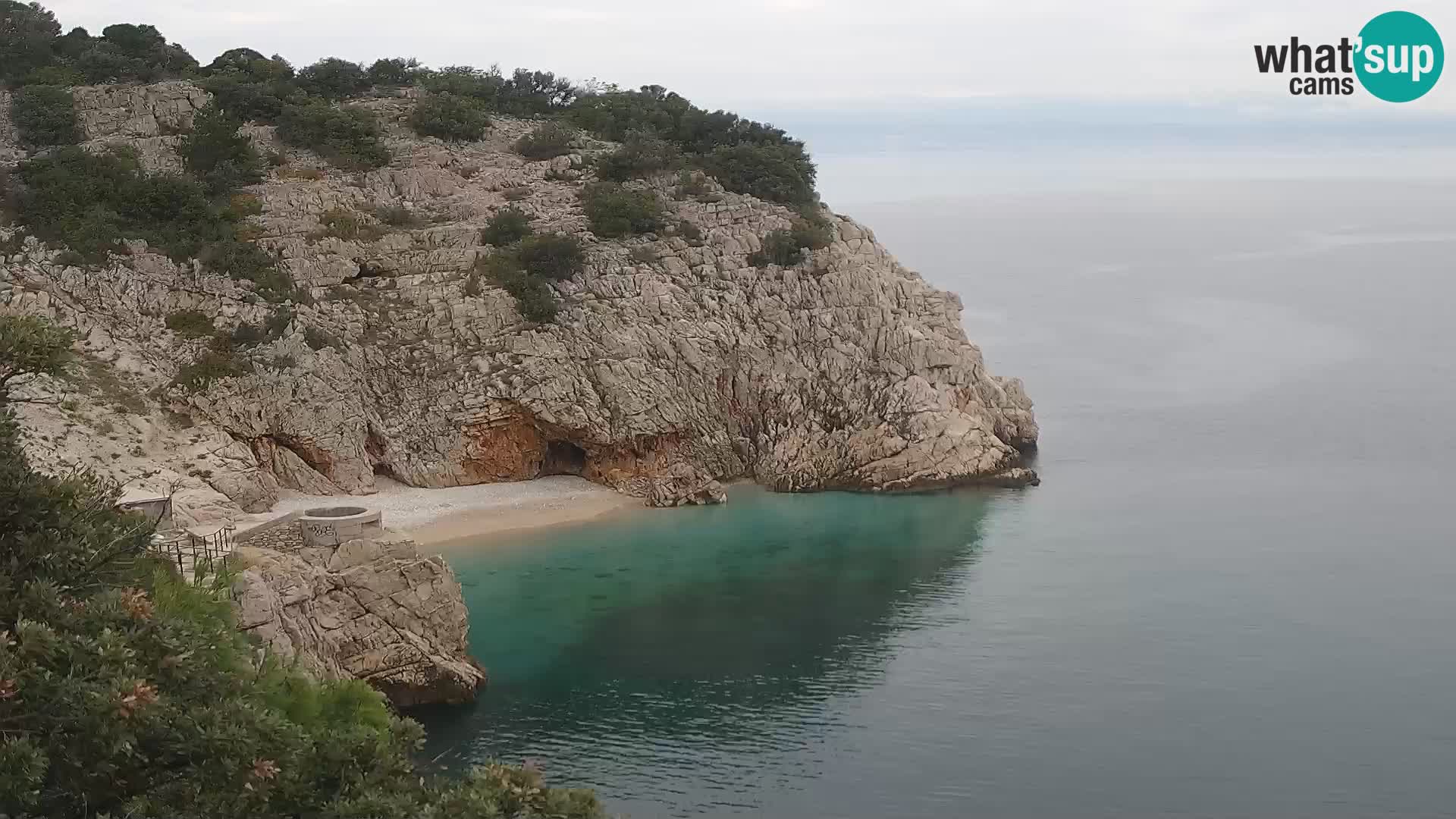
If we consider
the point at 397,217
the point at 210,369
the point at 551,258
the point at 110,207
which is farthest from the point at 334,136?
the point at 210,369

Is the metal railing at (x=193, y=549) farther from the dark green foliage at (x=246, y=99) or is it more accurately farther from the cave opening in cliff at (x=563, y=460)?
the dark green foliage at (x=246, y=99)

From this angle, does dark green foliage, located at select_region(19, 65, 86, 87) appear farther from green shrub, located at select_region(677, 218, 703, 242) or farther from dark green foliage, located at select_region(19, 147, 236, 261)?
green shrub, located at select_region(677, 218, 703, 242)

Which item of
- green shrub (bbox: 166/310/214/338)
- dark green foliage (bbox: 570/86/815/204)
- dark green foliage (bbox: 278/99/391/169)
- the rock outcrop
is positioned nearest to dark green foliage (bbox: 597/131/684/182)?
dark green foliage (bbox: 570/86/815/204)

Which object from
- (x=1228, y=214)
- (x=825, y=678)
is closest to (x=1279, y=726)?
(x=825, y=678)

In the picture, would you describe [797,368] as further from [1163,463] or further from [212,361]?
[212,361]

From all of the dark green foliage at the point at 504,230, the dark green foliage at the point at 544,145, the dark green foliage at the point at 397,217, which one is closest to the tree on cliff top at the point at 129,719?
the dark green foliage at the point at 504,230

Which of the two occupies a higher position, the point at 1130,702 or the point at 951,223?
the point at 951,223
